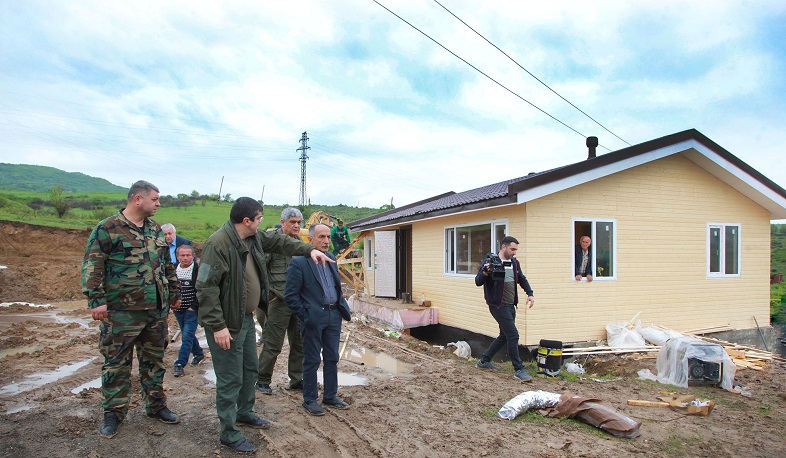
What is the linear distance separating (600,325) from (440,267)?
12.3 feet

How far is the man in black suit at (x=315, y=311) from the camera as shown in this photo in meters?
4.55

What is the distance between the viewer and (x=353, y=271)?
52.1 ft

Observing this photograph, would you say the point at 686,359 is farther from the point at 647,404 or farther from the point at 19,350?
the point at 19,350

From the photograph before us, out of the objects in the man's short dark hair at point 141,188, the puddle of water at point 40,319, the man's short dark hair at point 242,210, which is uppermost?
the man's short dark hair at point 141,188

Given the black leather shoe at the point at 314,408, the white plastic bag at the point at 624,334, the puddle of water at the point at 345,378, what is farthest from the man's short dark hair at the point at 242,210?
the white plastic bag at the point at 624,334

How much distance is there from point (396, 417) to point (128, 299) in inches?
104

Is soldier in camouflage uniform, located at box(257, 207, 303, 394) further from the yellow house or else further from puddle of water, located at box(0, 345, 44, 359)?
puddle of water, located at box(0, 345, 44, 359)

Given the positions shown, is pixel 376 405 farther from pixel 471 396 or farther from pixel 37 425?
pixel 37 425

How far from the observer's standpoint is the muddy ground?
147 inches

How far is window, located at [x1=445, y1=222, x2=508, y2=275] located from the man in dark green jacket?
5796 millimetres

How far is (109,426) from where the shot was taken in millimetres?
3713

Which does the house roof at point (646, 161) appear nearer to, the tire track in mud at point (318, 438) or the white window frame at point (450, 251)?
the white window frame at point (450, 251)

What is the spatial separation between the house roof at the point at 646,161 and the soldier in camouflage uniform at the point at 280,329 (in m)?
3.97

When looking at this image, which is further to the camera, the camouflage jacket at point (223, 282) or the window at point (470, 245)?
the window at point (470, 245)
